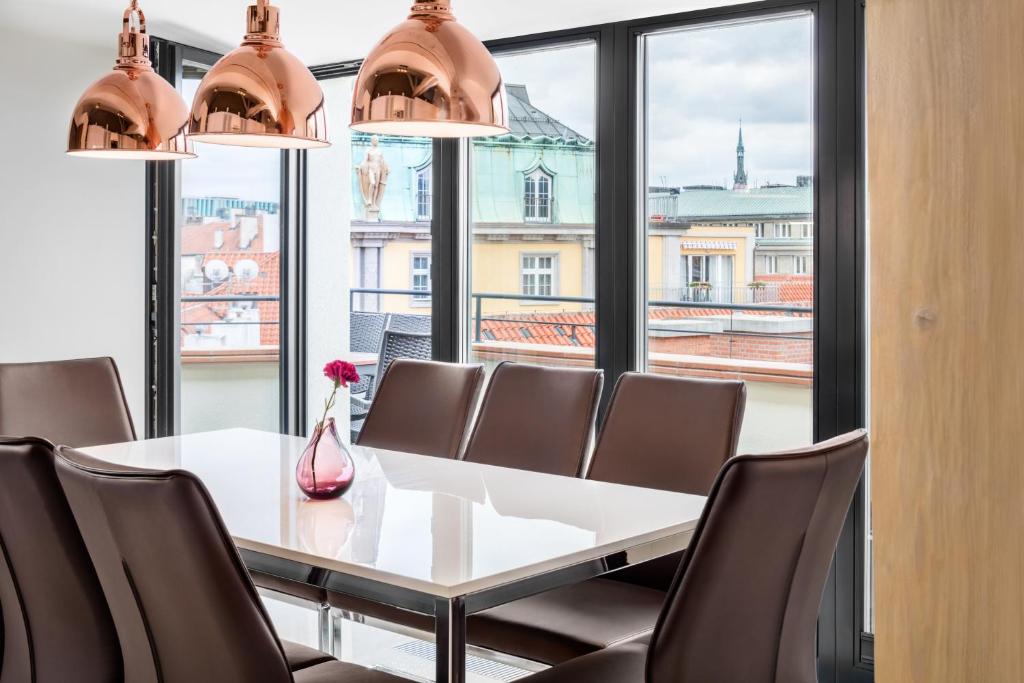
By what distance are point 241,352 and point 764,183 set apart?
2664 mm

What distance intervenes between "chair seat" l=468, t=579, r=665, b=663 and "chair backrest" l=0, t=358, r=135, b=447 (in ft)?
5.45

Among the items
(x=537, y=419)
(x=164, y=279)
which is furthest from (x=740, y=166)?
(x=164, y=279)

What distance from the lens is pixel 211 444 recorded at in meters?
3.20

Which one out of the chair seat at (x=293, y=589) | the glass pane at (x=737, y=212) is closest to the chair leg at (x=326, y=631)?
the chair seat at (x=293, y=589)

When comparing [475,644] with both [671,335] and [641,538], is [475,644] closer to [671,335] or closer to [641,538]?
[641,538]

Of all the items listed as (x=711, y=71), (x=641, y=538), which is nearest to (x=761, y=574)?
(x=641, y=538)

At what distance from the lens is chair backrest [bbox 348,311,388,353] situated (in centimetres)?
495

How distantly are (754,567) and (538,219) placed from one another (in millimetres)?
2668

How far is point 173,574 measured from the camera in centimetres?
165

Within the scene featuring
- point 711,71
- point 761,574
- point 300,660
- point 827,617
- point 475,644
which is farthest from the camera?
point 711,71

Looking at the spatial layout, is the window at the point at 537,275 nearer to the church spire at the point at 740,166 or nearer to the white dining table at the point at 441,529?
the church spire at the point at 740,166

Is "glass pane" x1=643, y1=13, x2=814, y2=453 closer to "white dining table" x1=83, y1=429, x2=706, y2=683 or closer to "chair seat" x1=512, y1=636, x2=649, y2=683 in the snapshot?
"white dining table" x1=83, y1=429, x2=706, y2=683

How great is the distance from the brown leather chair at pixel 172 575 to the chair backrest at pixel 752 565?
27.0 inches

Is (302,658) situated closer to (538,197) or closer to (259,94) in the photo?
(259,94)
